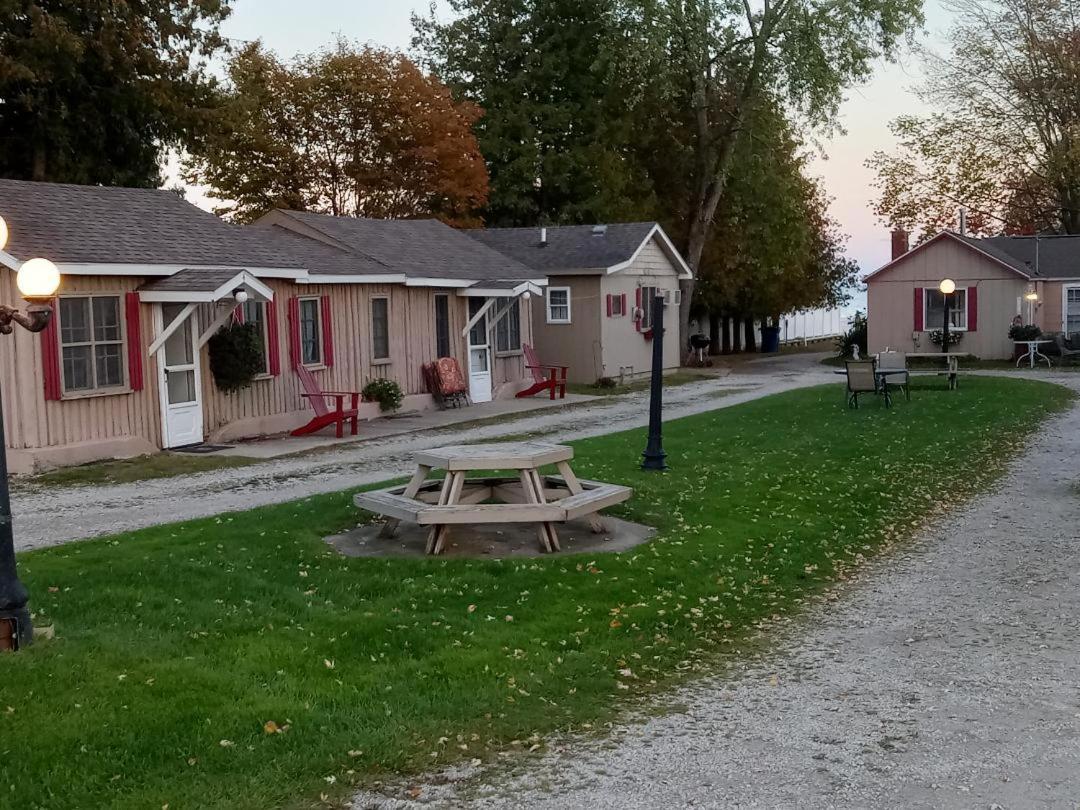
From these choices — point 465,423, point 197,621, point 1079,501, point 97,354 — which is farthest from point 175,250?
point 1079,501

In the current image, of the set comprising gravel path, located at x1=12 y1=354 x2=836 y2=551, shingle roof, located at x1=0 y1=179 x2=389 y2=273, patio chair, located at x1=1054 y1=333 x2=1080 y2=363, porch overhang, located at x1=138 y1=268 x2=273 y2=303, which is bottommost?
gravel path, located at x1=12 y1=354 x2=836 y2=551

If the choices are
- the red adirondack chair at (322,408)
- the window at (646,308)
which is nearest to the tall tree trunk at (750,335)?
the window at (646,308)

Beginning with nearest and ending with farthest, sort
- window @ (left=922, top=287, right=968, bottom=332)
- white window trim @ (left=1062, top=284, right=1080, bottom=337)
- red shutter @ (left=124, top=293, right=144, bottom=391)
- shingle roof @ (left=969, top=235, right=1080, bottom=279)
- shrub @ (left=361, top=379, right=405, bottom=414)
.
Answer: red shutter @ (left=124, top=293, right=144, bottom=391), shrub @ (left=361, top=379, right=405, bottom=414), window @ (left=922, top=287, right=968, bottom=332), shingle roof @ (left=969, top=235, right=1080, bottom=279), white window trim @ (left=1062, top=284, right=1080, bottom=337)

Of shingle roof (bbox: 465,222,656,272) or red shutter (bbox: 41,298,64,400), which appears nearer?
red shutter (bbox: 41,298,64,400)

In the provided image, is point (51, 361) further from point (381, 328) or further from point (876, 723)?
point (876, 723)

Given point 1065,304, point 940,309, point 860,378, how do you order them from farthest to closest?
point 1065,304 < point 940,309 < point 860,378

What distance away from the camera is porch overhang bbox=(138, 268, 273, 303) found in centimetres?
1645

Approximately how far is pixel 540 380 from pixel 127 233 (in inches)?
501

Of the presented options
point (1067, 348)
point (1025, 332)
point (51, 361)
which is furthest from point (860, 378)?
point (1067, 348)

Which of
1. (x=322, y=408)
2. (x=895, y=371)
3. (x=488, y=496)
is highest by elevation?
(x=895, y=371)

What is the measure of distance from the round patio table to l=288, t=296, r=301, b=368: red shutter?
22394mm

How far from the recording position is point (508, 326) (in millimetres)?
27344

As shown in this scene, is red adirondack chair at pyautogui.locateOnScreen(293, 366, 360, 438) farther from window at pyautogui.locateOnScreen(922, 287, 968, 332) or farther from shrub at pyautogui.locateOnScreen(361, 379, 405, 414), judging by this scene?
window at pyautogui.locateOnScreen(922, 287, 968, 332)

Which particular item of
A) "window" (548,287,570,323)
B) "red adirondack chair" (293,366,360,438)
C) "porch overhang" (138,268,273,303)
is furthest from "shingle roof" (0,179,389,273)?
"window" (548,287,570,323)
